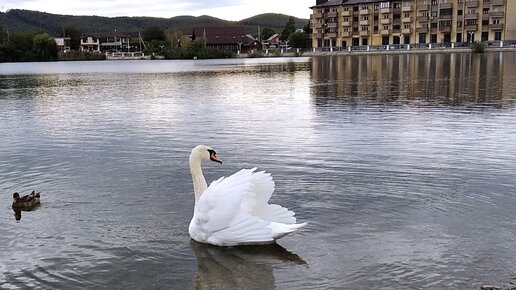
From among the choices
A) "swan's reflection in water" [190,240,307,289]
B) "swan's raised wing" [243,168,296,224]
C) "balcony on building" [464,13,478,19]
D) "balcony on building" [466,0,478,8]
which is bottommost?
"swan's reflection in water" [190,240,307,289]

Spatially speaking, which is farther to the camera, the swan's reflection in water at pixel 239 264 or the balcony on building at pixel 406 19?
the balcony on building at pixel 406 19

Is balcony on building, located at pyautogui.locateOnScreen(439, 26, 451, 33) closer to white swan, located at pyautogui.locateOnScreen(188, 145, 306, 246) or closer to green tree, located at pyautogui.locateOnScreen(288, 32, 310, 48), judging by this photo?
green tree, located at pyautogui.locateOnScreen(288, 32, 310, 48)

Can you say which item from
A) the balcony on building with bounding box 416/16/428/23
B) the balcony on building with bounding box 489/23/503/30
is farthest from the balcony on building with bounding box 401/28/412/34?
the balcony on building with bounding box 489/23/503/30

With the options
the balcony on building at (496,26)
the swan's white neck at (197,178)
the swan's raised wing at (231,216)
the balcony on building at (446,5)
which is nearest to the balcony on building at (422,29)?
the balcony on building at (446,5)

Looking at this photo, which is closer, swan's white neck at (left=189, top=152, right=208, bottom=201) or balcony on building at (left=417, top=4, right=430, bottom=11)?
swan's white neck at (left=189, top=152, right=208, bottom=201)

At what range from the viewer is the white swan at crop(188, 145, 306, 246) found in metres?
9.02

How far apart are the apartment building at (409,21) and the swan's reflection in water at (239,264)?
5252 inches

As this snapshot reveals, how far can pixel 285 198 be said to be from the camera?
12.0m

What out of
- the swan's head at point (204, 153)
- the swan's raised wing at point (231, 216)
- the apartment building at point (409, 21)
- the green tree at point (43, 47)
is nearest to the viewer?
the swan's raised wing at point (231, 216)

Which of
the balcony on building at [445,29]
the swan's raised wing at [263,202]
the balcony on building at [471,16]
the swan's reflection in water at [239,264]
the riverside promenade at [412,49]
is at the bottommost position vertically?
the swan's reflection in water at [239,264]

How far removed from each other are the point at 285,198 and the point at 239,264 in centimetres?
329

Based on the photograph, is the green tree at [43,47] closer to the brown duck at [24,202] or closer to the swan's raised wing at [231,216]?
the brown duck at [24,202]

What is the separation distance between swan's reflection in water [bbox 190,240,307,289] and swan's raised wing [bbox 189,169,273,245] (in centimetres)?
26

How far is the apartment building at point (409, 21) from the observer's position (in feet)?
427
